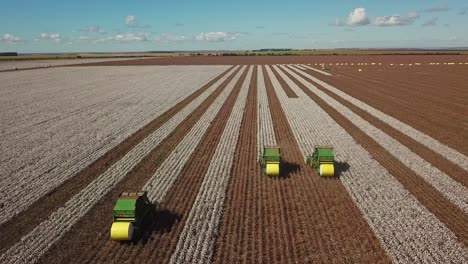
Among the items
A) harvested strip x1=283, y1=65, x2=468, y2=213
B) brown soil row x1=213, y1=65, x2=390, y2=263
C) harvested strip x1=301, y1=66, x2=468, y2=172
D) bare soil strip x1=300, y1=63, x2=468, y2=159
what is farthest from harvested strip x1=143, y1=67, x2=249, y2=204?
bare soil strip x1=300, y1=63, x2=468, y2=159

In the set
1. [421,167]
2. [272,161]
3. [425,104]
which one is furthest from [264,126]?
[425,104]

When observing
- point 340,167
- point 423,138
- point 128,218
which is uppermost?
point 128,218

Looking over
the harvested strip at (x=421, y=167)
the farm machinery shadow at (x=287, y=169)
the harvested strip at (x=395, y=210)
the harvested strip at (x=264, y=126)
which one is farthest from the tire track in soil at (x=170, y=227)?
the harvested strip at (x=421, y=167)

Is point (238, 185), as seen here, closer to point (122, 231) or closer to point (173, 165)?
point (173, 165)

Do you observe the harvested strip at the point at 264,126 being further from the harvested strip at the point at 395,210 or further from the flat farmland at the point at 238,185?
the harvested strip at the point at 395,210

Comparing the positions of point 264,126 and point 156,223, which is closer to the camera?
point 156,223

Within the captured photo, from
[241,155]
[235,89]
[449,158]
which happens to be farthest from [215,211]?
[235,89]
